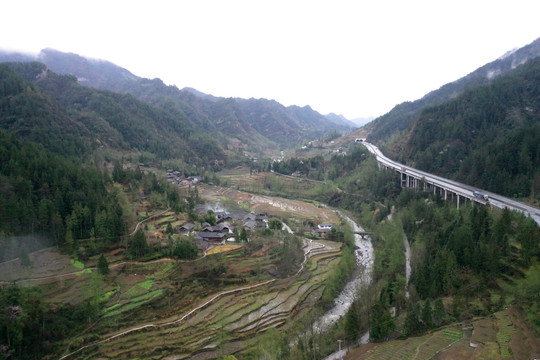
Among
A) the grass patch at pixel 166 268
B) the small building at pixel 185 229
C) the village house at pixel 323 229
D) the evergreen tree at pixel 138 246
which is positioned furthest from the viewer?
the village house at pixel 323 229

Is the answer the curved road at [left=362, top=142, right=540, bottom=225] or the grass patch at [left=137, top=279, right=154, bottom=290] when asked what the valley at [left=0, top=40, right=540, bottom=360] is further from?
the curved road at [left=362, top=142, right=540, bottom=225]

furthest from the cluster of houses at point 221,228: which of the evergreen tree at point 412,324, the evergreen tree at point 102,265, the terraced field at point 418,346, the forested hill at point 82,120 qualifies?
the forested hill at point 82,120

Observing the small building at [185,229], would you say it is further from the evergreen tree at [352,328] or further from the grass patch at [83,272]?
the evergreen tree at [352,328]

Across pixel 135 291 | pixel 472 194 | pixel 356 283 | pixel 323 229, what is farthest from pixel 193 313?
pixel 472 194

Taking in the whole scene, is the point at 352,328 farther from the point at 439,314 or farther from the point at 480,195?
the point at 480,195

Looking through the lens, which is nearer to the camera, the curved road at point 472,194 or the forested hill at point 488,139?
the curved road at point 472,194

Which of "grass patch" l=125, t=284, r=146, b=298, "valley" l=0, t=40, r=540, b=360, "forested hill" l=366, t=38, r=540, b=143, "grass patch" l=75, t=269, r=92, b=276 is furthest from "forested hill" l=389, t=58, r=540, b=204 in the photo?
"grass patch" l=75, t=269, r=92, b=276

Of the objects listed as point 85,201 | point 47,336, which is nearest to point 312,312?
point 47,336
